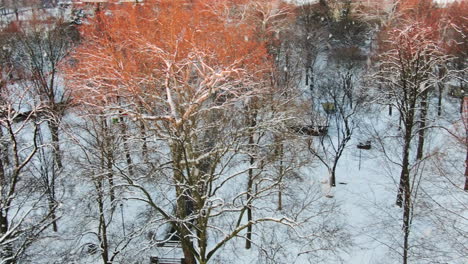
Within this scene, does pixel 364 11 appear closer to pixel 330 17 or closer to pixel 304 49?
pixel 330 17

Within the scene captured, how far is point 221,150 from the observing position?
11211 mm

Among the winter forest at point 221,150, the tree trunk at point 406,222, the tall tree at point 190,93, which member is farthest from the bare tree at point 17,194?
the tree trunk at point 406,222

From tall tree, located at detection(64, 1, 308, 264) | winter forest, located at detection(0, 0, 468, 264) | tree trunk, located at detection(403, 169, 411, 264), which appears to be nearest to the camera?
tall tree, located at detection(64, 1, 308, 264)

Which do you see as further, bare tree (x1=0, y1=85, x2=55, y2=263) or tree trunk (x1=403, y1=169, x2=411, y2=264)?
tree trunk (x1=403, y1=169, x2=411, y2=264)

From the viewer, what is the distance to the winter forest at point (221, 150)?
37.8 feet

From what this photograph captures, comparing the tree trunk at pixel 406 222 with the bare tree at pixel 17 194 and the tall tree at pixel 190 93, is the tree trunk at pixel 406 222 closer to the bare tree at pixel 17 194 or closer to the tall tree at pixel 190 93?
the tall tree at pixel 190 93

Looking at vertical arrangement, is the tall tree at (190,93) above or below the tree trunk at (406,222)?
above

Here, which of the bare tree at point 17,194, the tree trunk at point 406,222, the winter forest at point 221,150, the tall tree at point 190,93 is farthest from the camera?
the tree trunk at point 406,222

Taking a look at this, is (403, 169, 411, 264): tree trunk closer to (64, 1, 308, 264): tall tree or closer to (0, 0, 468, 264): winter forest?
(0, 0, 468, 264): winter forest

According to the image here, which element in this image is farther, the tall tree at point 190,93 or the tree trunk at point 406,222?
the tree trunk at point 406,222

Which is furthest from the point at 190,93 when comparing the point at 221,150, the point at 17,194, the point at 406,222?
the point at 406,222

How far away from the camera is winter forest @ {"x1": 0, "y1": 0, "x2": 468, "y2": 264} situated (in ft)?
37.8

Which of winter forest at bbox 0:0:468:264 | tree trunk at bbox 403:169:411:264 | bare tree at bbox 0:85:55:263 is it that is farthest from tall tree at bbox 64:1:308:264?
tree trunk at bbox 403:169:411:264

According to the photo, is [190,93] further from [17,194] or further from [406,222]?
[406,222]
